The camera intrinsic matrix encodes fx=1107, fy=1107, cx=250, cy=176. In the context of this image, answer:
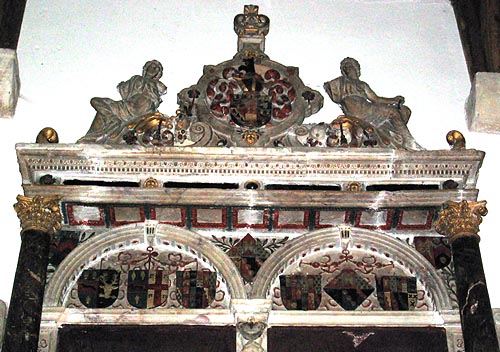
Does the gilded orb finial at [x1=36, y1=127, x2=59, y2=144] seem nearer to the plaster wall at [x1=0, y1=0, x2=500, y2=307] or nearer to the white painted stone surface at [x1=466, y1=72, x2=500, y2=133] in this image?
the plaster wall at [x1=0, y1=0, x2=500, y2=307]

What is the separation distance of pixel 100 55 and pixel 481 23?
3739 millimetres

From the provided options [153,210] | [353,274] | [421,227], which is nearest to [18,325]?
[153,210]

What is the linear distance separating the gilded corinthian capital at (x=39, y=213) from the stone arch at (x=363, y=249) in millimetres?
1678

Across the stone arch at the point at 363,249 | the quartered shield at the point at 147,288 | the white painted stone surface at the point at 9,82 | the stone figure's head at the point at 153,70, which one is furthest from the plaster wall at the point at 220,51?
the quartered shield at the point at 147,288

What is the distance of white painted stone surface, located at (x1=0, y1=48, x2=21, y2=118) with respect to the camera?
9.97 meters

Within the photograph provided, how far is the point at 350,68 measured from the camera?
10.2m

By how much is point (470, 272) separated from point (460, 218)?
0.52m

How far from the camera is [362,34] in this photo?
11000mm

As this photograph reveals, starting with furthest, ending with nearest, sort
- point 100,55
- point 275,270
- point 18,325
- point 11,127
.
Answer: point 100,55 → point 11,127 → point 275,270 → point 18,325

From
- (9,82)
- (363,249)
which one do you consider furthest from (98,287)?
(9,82)

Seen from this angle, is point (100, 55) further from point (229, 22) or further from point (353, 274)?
point (353, 274)

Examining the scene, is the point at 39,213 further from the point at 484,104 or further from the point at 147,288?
the point at 484,104

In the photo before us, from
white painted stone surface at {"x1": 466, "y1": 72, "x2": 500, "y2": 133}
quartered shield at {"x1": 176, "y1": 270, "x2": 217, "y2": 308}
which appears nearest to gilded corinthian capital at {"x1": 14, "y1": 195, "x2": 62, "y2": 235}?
quartered shield at {"x1": 176, "y1": 270, "x2": 217, "y2": 308}

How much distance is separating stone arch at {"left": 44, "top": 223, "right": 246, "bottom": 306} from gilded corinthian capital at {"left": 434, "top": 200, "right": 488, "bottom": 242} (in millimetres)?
1693
